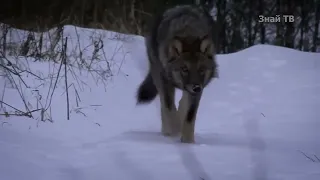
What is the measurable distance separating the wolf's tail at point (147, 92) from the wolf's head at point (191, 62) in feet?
2.60

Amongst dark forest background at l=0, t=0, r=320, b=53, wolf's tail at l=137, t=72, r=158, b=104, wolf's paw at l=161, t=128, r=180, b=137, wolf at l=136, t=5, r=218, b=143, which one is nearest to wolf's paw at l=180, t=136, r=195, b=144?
wolf at l=136, t=5, r=218, b=143

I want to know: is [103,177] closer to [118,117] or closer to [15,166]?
[15,166]

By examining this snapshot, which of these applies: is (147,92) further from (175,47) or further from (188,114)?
(175,47)

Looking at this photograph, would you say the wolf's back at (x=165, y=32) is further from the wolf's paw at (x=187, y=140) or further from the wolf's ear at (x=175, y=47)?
the wolf's paw at (x=187, y=140)

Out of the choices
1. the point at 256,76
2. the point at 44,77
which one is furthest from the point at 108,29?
the point at 44,77

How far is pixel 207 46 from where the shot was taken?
188 inches

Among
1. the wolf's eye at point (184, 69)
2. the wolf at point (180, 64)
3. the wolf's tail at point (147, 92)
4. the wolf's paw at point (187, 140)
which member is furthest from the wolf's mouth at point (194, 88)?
the wolf's tail at point (147, 92)

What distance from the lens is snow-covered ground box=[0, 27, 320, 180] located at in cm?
308

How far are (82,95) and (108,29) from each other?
4151mm

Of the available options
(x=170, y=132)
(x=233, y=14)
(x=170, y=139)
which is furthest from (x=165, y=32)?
(x=233, y=14)

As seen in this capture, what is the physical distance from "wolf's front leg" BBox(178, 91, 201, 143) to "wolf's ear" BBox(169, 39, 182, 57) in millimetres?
393

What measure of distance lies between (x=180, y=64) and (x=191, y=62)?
0.09 metres

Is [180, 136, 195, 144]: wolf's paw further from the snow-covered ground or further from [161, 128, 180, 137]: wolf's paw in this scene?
[161, 128, 180, 137]: wolf's paw

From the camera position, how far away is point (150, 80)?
5730 millimetres
